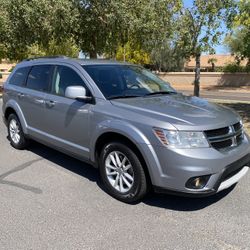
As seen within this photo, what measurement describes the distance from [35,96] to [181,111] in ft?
9.18

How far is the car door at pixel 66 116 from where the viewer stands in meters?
5.17

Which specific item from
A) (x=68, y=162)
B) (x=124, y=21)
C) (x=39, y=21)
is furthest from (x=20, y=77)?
(x=39, y=21)

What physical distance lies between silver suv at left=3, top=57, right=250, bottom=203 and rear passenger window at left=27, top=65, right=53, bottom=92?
0.06 feet

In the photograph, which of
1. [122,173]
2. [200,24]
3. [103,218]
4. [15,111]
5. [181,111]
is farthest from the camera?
[200,24]

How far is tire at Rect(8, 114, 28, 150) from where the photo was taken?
278 inches

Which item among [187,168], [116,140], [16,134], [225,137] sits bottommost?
[16,134]

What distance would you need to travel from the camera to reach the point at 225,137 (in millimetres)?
4379

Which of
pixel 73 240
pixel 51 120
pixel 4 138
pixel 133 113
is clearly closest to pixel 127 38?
pixel 4 138

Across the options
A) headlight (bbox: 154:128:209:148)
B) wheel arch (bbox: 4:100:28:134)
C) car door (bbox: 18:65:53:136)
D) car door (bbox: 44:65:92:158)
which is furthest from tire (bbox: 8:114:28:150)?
headlight (bbox: 154:128:209:148)

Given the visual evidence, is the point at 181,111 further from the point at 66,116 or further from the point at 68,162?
the point at 68,162

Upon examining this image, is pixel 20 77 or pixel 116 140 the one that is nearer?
pixel 116 140

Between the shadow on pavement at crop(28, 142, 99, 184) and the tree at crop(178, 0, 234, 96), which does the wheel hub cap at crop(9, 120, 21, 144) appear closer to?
the shadow on pavement at crop(28, 142, 99, 184)

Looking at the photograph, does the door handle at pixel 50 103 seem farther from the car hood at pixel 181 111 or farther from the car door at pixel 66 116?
the car hood at pixel 181 111

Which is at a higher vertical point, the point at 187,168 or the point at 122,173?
the point at 187,168
